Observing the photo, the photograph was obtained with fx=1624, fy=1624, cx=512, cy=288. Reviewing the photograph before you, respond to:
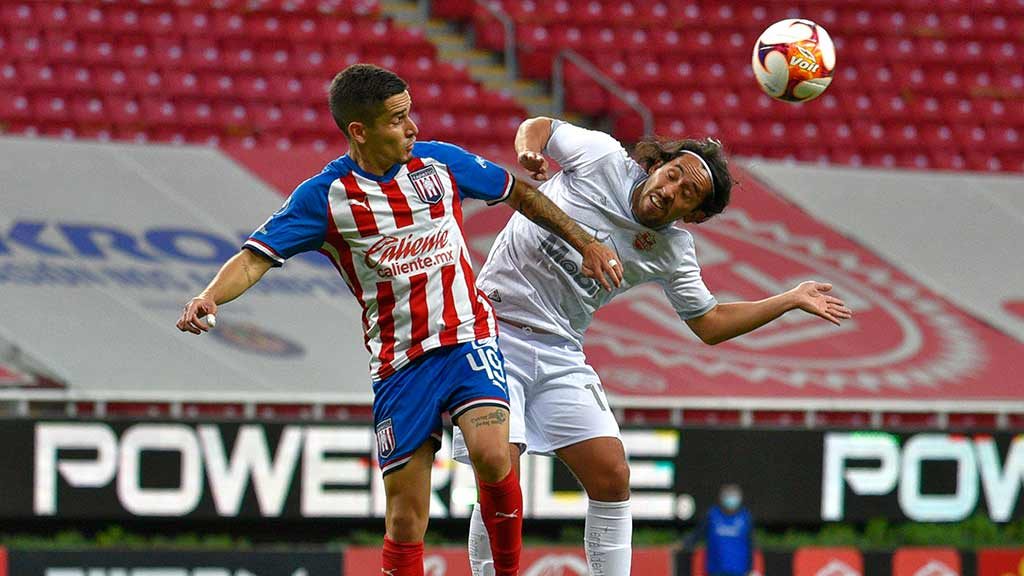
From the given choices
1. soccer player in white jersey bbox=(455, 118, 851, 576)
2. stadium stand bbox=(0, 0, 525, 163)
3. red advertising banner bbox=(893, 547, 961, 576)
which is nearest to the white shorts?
soccer player in white jersey bbox=(455, 118, 851, 576)

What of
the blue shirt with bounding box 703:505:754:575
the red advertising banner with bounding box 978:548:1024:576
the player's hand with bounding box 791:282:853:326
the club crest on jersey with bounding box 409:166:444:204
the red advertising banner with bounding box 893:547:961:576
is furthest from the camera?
the red advertising banner with bounding box 978:548:1024:576

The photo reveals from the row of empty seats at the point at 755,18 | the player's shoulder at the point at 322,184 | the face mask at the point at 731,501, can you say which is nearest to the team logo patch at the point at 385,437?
the player's shoulder at the point at 322,184

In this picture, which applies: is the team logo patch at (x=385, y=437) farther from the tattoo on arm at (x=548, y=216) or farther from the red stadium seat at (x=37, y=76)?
the red stadium seat at (x=37, y=76)

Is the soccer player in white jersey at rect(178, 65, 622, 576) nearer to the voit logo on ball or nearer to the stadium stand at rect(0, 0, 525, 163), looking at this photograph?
the voit logo on ball

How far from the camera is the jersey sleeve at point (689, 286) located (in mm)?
5836

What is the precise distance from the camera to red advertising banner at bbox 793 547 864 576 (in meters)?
11.6

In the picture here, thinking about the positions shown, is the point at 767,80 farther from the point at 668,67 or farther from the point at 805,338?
the point at 668,67

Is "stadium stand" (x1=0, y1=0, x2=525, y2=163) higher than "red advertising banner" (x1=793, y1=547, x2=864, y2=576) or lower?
higher

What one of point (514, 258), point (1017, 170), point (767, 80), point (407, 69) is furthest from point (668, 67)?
point (514, 258)

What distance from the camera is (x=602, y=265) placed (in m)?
5.27

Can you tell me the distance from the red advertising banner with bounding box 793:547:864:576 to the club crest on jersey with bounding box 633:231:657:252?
6385 millimetres

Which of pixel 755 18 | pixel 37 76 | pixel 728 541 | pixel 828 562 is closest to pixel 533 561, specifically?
pixel 728 541

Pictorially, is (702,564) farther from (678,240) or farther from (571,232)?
(571,232)

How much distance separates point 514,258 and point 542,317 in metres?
0.24
